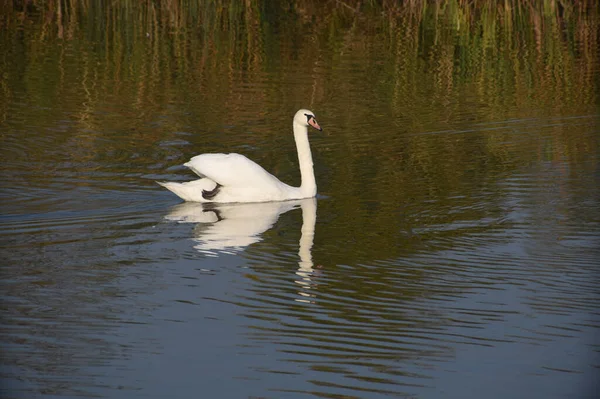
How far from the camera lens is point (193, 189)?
388 inches

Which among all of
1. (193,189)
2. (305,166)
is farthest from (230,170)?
(305,166)

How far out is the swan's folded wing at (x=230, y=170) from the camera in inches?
382

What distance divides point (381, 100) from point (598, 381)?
30.7 ft

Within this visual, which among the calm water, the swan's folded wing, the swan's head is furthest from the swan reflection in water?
the swan's head

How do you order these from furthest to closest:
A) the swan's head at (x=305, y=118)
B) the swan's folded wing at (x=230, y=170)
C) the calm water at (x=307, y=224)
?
the swan's head at (x=305, y=118)
the swan's folded wing at (x=230, y=170)
the calm water at (x=307, y=224)

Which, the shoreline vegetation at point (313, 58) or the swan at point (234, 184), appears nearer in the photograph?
the swan at point (234, 184)

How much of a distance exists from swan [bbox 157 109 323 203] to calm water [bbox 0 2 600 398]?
Result: 0.36 feet

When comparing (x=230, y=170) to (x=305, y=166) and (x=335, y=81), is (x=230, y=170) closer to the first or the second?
(x=305, y=166)

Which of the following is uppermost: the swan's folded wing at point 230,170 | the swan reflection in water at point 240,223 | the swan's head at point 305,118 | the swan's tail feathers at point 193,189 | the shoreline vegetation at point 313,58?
the shoreline vegetation at point 313,58

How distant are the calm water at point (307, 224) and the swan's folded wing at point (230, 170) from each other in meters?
0.23

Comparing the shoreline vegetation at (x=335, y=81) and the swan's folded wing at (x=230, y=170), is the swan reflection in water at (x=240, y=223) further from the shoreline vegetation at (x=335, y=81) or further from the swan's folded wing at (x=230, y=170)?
the shoreline vegetation at (x=335, y=81)

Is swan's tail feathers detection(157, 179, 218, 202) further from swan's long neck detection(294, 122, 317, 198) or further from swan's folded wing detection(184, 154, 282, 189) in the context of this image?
swan's long neck detection(294, 122, 317, 198)

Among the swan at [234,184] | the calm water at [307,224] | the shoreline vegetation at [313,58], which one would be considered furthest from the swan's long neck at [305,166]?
the shoreline vegetation at [313,58]

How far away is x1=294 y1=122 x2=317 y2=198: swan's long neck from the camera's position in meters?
10.1
